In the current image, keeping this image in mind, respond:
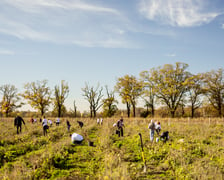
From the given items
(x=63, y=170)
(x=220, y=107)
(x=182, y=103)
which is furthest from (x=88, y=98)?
(x=63, y=170)

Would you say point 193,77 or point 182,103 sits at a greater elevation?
point 193,77

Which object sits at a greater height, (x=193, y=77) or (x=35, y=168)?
(x=193, y=77)

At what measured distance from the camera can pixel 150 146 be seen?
1085 centimetres

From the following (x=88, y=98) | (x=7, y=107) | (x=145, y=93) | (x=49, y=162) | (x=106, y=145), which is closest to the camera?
(x=49, y=162)

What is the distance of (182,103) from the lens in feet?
140

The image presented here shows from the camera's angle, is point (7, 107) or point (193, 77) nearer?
point (193, 77)

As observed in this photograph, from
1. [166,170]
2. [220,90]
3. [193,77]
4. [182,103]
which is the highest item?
[193,77]

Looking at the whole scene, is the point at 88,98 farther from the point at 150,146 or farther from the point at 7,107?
the point at 150,146

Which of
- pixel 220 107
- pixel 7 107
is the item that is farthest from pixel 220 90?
pixel 7 107

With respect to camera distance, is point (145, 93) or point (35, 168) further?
point (145, 93)

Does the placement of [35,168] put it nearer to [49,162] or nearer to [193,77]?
[49,162]

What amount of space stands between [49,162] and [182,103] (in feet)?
130

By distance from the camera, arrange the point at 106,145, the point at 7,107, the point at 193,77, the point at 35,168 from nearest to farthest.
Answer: the point at 35,168 → the point at 106,145 → the point at 193,77 → the point at 7,107

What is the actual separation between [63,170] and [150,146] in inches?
216
